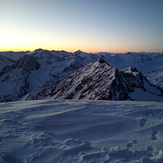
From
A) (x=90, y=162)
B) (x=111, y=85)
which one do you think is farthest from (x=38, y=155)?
(x=111, y=85)

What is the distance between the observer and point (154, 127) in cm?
657

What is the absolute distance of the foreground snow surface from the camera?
470 centimetres

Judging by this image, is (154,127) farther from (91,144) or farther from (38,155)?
(38,155)

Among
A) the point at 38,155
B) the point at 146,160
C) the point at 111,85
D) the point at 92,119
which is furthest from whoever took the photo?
the point at 111,85

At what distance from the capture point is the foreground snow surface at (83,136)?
470 cm

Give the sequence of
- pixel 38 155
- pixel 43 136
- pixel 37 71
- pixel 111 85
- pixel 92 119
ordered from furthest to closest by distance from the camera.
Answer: pixel 37 71, pixel 111 85, pixel 92 119, pixel 43 136, pixel 38 155

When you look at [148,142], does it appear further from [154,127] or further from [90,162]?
[90,162]

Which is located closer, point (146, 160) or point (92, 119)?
point (146, 160)

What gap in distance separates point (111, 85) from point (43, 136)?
31919mm

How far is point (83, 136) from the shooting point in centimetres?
632

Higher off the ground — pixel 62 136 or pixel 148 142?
pixel 148 142

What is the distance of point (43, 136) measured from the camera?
20.2ft

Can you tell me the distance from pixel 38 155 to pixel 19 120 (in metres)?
3.88

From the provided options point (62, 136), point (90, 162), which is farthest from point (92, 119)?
point (90, 162)
